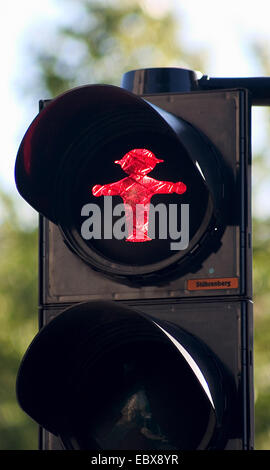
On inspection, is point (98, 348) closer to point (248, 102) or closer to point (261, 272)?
point (248, 102)

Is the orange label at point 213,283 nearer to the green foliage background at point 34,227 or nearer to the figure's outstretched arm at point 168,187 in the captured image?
the figure's outstretched arm at point 168,187

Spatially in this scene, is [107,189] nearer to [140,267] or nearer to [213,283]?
[140,267]

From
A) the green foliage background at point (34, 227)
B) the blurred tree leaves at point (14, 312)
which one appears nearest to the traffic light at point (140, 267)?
the green foliage background at point (34, 227)

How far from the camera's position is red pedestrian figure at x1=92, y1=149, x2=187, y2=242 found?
18.0 feet

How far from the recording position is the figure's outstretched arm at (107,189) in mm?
5574

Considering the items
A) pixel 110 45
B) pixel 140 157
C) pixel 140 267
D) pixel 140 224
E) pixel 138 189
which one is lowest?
pixel 140 267

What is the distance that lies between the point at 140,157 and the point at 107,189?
18cm

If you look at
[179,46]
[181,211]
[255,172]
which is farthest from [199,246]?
[179,46]

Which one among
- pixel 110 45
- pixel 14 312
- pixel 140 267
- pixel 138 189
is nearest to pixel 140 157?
pixel 138 189

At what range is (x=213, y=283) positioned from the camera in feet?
17.7

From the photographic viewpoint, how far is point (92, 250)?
560cm

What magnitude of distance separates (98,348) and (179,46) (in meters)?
16.4

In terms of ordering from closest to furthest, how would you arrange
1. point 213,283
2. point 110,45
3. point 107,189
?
point 213,283 < point 107,189 < point 110,45

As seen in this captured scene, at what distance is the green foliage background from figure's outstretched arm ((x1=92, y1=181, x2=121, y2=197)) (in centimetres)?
1214
